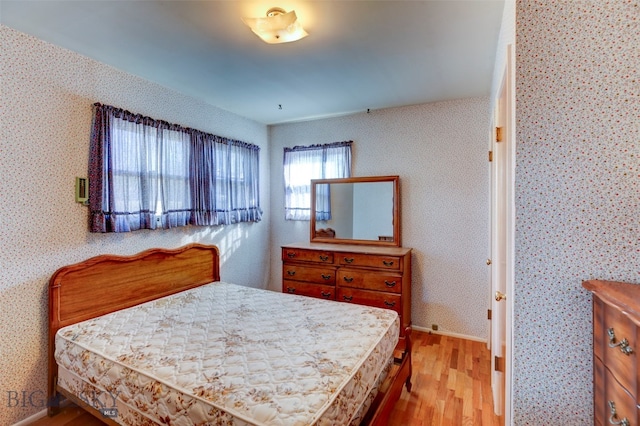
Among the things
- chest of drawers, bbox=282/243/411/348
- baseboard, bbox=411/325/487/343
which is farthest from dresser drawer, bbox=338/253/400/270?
baseboard, bbox=411/325/487/343

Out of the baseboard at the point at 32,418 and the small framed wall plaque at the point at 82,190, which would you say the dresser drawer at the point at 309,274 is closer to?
the small framed wall plaque at the point at 82,190

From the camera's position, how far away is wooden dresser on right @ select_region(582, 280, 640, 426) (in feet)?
2.52

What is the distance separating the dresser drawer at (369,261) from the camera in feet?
9.87

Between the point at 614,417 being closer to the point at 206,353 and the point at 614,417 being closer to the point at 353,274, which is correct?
the point at 206,353

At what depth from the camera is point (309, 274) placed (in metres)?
3.40

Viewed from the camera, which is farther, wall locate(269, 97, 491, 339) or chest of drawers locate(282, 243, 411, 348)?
wall locate(269, 97, 491, 339)

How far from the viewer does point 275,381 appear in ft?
4.53

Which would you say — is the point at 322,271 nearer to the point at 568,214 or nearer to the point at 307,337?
the point at 307,337

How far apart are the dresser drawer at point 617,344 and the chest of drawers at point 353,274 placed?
1.97 m

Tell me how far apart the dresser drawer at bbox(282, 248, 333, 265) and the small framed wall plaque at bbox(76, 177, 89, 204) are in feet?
6.34

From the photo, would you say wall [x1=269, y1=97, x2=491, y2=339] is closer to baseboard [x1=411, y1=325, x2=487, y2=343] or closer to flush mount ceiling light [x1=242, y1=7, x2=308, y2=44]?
baseboard [x1=411, y1=325, x2=487, y2=343]

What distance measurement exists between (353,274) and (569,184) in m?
2.25

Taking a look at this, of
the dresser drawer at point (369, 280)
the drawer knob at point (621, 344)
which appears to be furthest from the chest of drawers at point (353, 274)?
the drawer knob at point (621, 344)

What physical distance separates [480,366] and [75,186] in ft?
11.9
